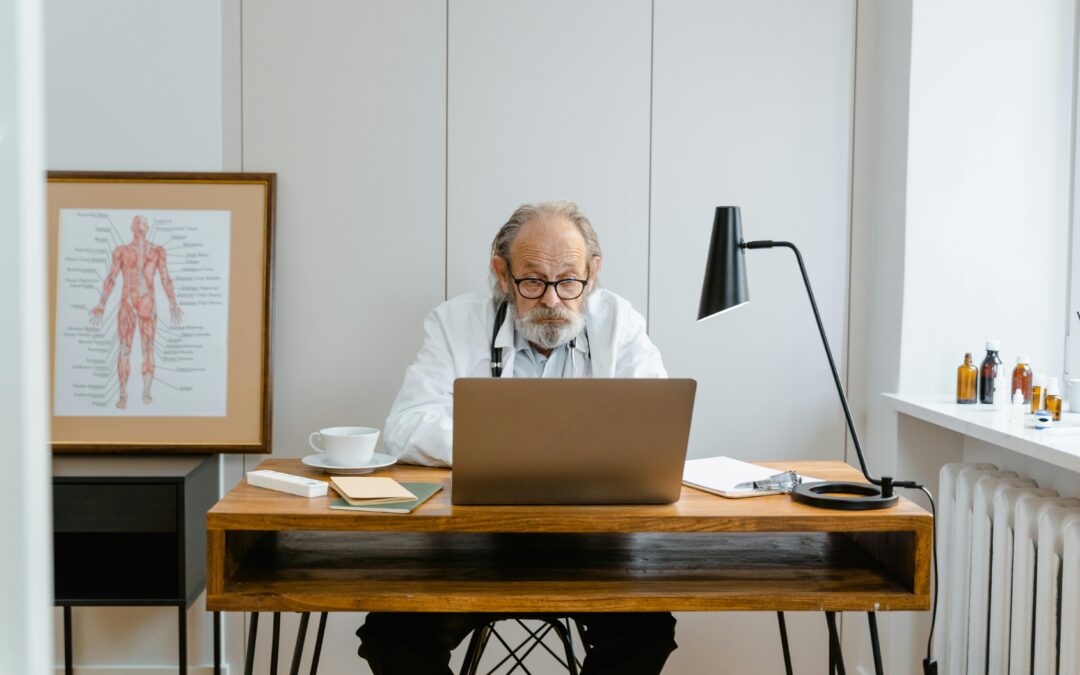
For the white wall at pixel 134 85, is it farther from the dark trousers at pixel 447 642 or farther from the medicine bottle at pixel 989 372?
the medicine bottle at pixel 989 372

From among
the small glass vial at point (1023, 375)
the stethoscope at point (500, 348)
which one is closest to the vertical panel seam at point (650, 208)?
the stethoscope at point (500, 348)

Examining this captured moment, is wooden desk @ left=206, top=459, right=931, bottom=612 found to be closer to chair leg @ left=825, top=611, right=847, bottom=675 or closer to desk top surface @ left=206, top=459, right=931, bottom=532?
desk top surface @ left=206, top=459, right=931, bottom=532

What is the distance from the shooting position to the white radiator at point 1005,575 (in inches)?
76.7

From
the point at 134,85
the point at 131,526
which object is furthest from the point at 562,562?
the point at 134,85

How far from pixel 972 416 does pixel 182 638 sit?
7.12ft

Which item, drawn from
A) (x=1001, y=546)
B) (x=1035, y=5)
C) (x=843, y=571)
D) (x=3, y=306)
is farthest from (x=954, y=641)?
(x=3, y=306)

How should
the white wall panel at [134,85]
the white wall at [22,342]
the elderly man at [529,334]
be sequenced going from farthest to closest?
the white wall panel at [134,85], the elderly man at [529,334], the white wall at [22,342]

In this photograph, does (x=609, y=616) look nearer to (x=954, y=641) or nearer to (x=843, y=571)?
(x=843, y=571)

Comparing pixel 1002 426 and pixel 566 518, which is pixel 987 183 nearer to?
pixel 1002 426

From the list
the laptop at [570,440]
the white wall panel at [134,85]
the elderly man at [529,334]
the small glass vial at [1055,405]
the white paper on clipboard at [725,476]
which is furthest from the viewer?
the white wall panel at [134,85]

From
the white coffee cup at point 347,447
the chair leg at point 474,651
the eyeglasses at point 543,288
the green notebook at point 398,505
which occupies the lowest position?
the chair leg at point 474,651

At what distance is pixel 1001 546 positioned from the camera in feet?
7.19

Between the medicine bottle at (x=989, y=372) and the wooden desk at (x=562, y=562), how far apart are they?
98 centimetres

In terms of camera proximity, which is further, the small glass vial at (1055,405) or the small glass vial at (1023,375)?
the small glass vial at (1023,375)
